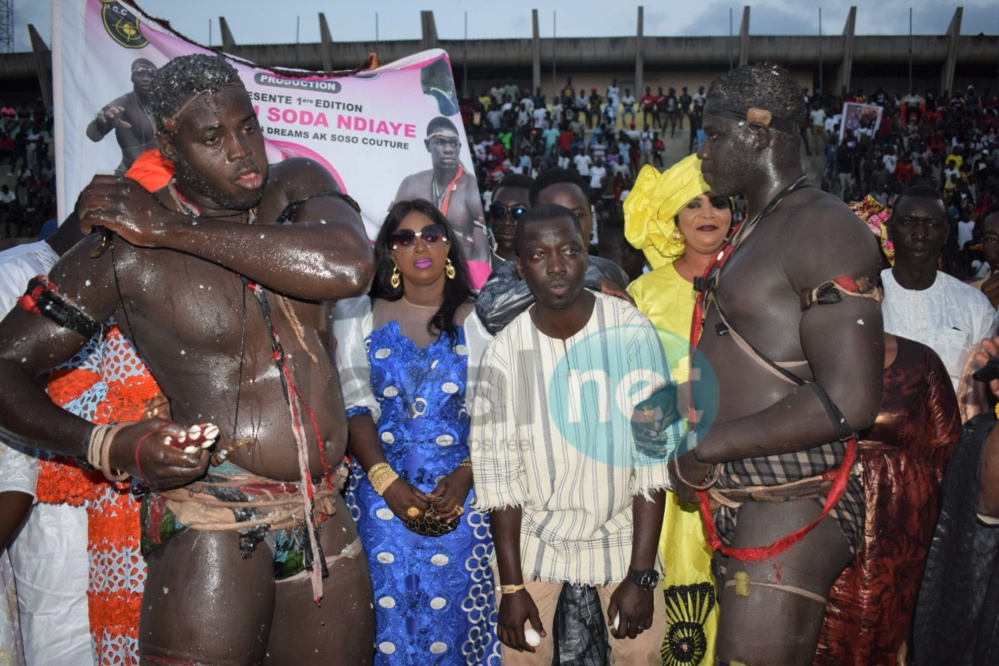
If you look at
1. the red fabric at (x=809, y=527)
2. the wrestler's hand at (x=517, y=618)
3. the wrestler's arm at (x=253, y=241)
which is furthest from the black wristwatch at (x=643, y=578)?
the wrestler's arm at (x=253, y=241)

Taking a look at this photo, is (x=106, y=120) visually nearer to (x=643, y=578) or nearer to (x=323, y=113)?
(x=323, y=113)

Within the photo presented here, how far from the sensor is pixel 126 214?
2.18 m

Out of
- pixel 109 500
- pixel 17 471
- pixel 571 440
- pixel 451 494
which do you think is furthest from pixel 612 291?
pixel 17 471

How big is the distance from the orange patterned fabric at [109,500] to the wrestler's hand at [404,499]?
1.00m

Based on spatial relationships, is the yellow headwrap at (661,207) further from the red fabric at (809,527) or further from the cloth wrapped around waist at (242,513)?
the cloth wrapped around waist at (242,513)

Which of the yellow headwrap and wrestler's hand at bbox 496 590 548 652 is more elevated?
the yellow headwrap

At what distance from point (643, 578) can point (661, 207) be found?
2.05 m

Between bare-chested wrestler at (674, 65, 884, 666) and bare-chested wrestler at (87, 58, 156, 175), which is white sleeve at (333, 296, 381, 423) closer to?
bare-chested wrestler at (674, 65, 884, 666)

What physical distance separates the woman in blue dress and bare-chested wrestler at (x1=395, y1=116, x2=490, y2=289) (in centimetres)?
194

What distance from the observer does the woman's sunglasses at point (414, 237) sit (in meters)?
3.87

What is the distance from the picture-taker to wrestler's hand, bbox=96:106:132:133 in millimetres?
4629

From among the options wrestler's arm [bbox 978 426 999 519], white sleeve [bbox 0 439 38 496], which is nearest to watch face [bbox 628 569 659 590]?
wrestler's arm [bbox 978 426 999 519]

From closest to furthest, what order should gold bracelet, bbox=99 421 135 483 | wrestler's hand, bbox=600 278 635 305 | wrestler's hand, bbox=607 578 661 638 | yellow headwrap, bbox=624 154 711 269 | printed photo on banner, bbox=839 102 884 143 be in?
gold bracelet, bbox=99 421 135 483
wrestler's hand, bbox=607 578 661 638
wrestler's hand, bbox=600 278 635 305
yellow headwrap, bbox=624 154 711 269
printed photo on banner, bbox=839 102 884 143

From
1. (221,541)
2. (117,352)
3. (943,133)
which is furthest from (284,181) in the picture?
(943,133)
